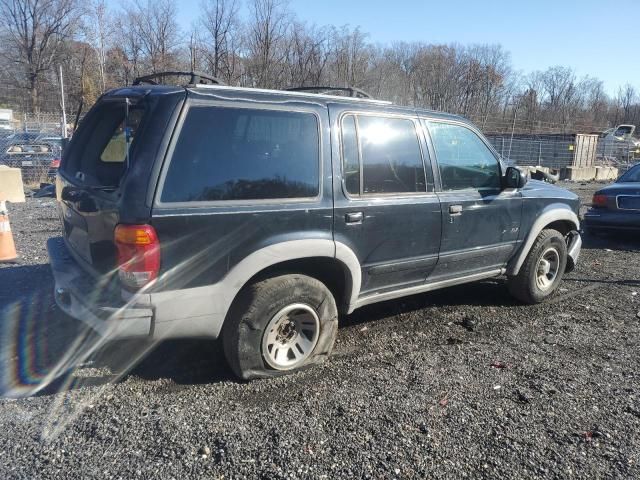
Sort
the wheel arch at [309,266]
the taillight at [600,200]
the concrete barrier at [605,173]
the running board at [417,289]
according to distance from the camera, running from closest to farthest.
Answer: the wheel arch at [309,266], the running board at [417,289], the taillight at [600,200], the concrete barrier at [605,173]

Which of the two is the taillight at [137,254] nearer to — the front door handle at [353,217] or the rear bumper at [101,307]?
the rear bumper at [101,307]

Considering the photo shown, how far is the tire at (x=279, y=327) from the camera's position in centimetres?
329

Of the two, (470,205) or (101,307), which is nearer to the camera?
(101,307)

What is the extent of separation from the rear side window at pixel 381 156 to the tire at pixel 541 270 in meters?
1.77

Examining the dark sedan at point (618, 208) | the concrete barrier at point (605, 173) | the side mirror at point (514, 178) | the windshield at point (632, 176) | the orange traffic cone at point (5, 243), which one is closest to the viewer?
the side mirror at point (514, 178)

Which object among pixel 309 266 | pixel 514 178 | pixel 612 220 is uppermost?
pixel 514 178

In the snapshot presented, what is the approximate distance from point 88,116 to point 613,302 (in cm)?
559

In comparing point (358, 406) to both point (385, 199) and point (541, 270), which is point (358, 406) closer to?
point (385, 199)

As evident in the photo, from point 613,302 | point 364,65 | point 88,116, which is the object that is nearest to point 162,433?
point 88,116

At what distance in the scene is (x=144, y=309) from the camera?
2.89 meters

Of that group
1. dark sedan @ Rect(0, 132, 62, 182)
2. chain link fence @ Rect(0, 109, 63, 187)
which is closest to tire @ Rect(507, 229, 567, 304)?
chain link fence @ Rect(0, 109, 63, 187)

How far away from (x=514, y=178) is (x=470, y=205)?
637 millimetres

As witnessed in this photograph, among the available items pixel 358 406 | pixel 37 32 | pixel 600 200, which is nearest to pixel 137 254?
pixel 358 406

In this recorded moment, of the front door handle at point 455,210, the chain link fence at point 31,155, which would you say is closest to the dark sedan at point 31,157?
the chain link fence at point 31,155
